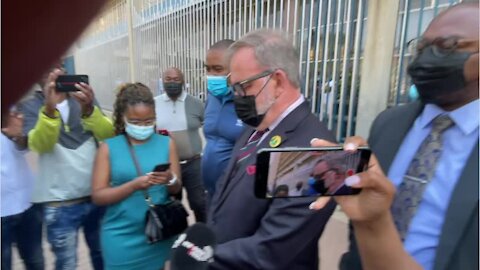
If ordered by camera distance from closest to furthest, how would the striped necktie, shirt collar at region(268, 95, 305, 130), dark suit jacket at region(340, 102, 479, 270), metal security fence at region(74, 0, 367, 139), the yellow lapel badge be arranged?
dark suit jacket at region(340, 102, 479, 270), the striped necktie, the yellow lapel badge, shirt collar at region(268, 95, 305, 130), metal security fence at region(74, 0, 367, 139)

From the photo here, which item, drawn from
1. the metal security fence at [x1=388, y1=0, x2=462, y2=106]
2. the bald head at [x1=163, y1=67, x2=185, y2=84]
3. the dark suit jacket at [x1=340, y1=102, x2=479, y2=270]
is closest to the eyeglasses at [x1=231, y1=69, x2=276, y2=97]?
the dark suit jacket at [x1=340, y1=102, x2=479, y2=270]

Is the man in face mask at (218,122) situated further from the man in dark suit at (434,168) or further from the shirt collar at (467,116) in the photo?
the shirt collar at (467,116)

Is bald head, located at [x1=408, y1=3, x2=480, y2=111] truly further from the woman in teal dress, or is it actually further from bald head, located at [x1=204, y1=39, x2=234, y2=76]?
bald head, located at [x1=204, y1=39, x2=234, y2=76]

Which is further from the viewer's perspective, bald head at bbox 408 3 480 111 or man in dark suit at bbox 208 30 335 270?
man in dark suit at bbox 208 30 335 270

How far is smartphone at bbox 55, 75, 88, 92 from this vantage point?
211 centimetres

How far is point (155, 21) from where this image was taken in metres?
7.86

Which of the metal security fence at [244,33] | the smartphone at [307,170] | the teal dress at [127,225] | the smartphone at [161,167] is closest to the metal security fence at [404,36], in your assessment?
the metal security fence at [244,33]

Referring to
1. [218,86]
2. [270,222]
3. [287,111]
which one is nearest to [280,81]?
[287,111]

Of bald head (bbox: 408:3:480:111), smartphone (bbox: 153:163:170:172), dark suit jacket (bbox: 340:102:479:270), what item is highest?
bald head (bbox: 408:3:480:111)

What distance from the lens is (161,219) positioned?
Result: 1916 millimetres

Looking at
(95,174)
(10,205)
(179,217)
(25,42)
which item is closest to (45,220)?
(10,205)

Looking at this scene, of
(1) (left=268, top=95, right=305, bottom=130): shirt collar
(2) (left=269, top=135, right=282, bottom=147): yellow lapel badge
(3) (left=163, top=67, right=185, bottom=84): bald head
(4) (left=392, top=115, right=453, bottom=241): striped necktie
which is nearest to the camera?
(4) (left=392, top=115, right=453, bottom=241): striped necktie

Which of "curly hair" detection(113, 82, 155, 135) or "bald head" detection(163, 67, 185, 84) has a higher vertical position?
"bald head" detection(163, 67, 185, 84)

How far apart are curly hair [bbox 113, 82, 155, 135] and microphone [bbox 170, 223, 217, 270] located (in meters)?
1.05
